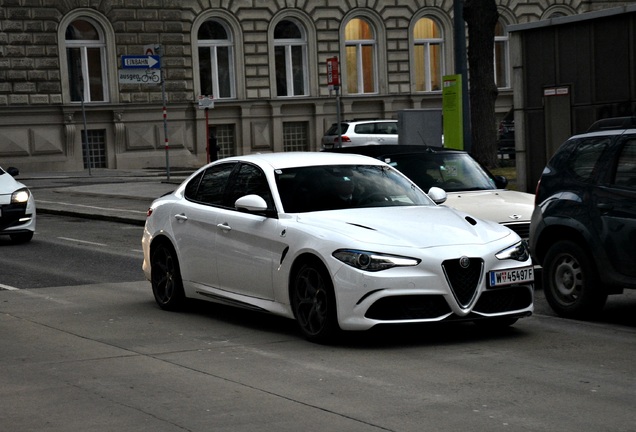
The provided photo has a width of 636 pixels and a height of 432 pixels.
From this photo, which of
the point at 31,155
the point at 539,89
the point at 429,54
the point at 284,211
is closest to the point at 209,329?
the point at 284,211

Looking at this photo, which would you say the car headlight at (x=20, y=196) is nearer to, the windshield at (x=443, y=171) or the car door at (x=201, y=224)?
the windshield at (x=443, y=171)

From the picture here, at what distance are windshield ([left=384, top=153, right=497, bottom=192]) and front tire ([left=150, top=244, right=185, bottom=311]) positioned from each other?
3.81m

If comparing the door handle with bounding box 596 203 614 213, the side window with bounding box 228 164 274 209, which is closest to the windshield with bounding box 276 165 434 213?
the side window with bounding box 228 164 274 209

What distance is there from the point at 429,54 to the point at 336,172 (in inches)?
1571

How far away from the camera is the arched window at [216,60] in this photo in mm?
46531

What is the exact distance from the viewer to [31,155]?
4247 cm

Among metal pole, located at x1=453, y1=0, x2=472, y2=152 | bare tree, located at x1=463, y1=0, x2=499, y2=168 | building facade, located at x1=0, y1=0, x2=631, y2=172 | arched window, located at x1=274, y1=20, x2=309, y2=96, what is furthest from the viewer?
arched window, located at x1=274, y1=20, x2=309, y2=96

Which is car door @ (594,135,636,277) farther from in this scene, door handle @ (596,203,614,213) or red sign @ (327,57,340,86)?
red sign @ (327,57,340,86)

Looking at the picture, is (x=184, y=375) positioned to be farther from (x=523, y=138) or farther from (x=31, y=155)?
(x=31, y=155)

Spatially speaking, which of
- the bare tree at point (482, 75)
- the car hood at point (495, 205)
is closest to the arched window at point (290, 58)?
the bare tree at point (482, 75)

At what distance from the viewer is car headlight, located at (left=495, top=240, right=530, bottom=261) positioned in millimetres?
9961

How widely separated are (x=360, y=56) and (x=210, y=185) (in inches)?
1492

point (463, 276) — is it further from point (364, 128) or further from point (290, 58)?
point (290, 58)

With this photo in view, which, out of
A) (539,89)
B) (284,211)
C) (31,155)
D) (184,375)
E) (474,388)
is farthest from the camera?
(31,155)
